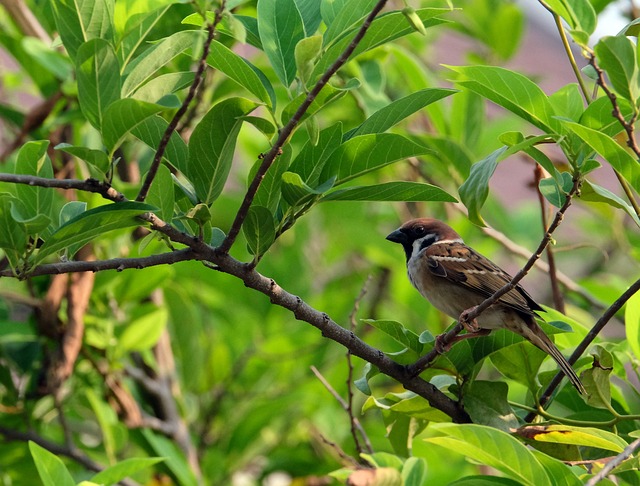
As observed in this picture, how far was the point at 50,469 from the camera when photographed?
5.35 feet

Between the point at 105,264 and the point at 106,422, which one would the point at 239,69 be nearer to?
the point at 105,264

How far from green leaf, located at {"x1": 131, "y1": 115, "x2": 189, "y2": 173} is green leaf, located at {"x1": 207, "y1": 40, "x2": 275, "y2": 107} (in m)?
0.13

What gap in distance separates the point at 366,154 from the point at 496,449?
52cm

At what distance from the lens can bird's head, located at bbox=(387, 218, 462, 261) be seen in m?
2.88

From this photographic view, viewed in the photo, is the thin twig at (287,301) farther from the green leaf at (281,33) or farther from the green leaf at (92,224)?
the green leaf at (281,33)

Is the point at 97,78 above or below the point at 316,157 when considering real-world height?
above

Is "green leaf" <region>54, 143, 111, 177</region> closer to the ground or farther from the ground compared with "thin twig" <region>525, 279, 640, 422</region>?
farther from the ground

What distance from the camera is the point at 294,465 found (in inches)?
115

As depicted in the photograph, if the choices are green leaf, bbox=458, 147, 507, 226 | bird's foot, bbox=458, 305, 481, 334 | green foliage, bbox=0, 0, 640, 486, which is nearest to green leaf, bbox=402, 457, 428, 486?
green foliage, bbox=0, 0, 640, 486

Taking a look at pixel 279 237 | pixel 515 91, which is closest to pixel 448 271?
pixel 279 237

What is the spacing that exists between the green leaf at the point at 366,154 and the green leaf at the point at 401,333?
28 cm

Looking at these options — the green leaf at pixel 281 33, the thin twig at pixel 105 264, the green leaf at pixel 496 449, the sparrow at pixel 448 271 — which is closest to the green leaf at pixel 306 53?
the green leaf at pixel 281 33

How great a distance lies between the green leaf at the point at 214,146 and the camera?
1.37 metres

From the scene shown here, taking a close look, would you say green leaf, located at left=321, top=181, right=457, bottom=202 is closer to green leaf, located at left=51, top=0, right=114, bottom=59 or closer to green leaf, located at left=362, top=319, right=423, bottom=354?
green leaf, located at left=362, top=319, right=423, bottom=354
